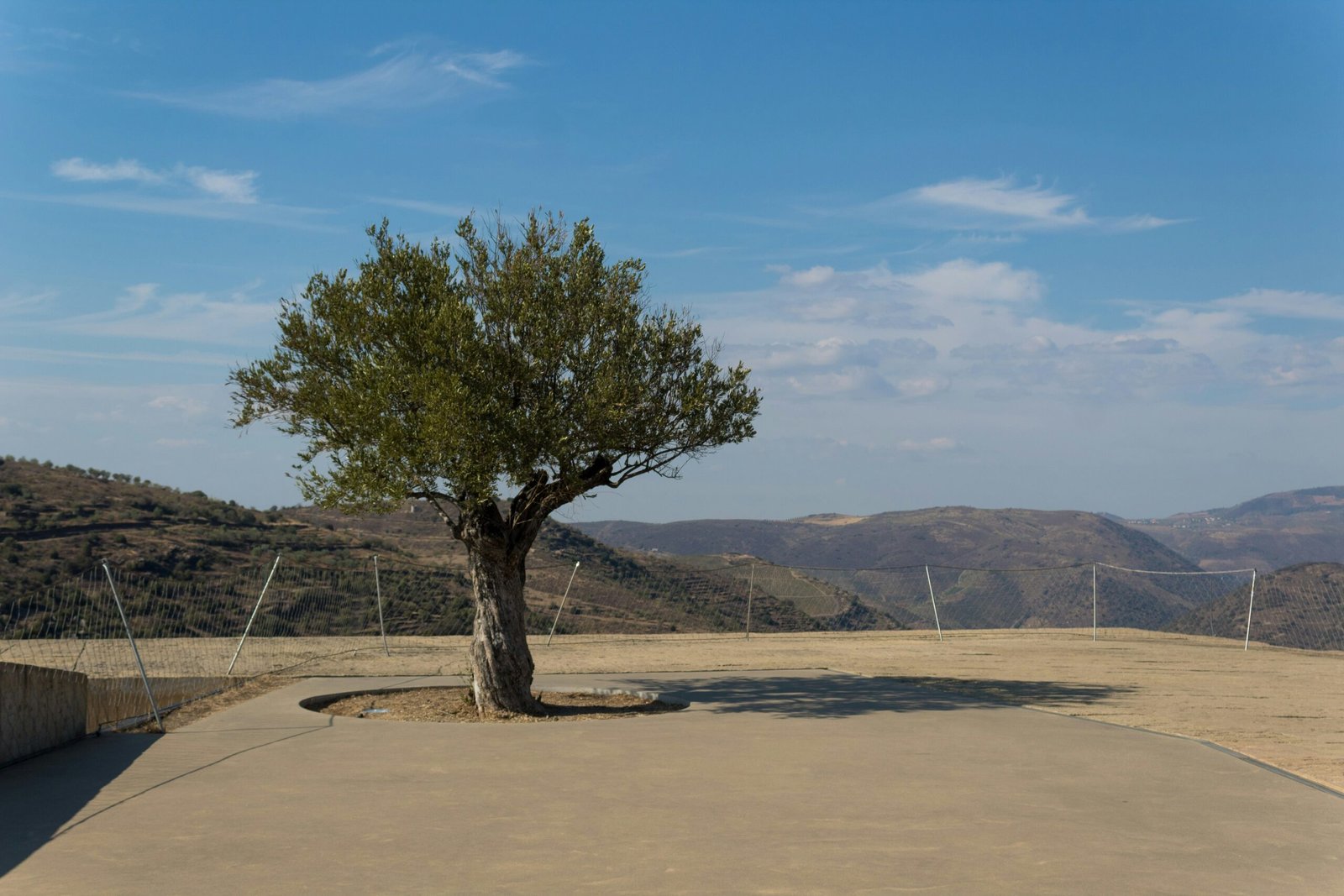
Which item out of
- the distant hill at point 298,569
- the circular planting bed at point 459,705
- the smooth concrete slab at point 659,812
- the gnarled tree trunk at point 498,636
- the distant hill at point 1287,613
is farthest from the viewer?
the distant hill at point 1287,613

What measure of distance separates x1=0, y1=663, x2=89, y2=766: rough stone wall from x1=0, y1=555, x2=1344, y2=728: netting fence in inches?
31.4

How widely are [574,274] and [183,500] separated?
1814 inches

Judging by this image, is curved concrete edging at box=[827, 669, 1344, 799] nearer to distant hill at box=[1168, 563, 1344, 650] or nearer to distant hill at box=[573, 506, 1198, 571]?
distant hill at box=[1168, 563, 1344, 650]

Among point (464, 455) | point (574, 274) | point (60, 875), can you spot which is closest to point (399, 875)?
point (60, 875)

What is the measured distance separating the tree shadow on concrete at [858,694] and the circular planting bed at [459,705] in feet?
2.22

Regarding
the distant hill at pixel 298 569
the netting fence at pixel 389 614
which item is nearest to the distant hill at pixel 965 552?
the netting fence at pixel 389 614

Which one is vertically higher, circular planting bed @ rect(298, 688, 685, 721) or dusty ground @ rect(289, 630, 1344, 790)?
circular planting bed @ rect(298, 688, 685, 721)

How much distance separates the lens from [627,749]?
11.6 metres

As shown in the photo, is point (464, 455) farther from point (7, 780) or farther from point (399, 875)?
point (399, 875)

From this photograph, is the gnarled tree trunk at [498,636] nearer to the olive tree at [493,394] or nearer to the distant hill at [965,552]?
the olive tree at [493,394]

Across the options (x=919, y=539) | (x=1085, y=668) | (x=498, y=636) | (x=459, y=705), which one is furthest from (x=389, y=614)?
(x=919, y=539)

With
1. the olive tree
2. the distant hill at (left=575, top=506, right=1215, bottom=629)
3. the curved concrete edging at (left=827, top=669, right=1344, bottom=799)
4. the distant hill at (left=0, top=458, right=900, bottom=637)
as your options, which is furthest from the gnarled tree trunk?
the distant hill at (left=575, top=506, right=1215, bottom=629)

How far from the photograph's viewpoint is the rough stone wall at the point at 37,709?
34.4 ft

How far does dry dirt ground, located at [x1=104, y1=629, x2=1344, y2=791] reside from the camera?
14.6 m
